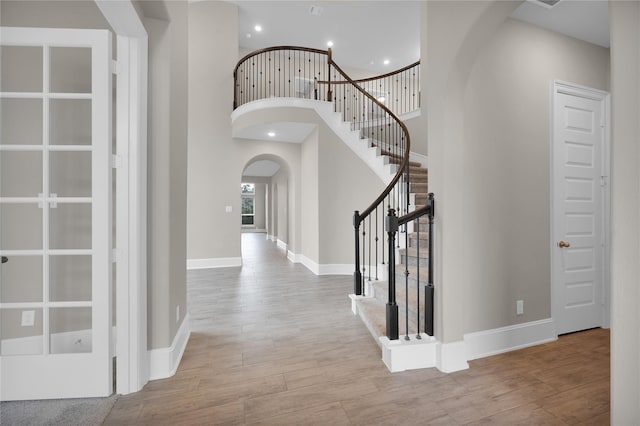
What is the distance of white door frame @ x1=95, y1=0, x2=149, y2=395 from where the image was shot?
1896 mm

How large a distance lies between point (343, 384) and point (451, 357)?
2.84 feet

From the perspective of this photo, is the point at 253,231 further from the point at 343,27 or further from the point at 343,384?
the point at 343,384

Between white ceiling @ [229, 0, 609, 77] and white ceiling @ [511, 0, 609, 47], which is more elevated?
white ceiling @ [229, 0, 609, 77]

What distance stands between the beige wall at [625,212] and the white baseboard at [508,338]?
1322 millimetres

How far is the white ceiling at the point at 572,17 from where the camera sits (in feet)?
8.09

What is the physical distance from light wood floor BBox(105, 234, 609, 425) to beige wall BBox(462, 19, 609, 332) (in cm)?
46

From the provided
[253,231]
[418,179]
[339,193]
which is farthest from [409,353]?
[253,231]

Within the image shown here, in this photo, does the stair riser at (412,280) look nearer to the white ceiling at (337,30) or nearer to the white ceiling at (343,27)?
the white ceiling at (337,30)

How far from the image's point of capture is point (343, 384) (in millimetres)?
1987

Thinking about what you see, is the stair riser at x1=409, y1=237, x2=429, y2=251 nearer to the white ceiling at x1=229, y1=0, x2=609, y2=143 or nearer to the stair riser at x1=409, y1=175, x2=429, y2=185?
the stair riser at x1=409, y1=175, x2=429, y2=185

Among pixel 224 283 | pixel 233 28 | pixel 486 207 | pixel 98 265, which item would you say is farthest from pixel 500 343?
pixel 233 28

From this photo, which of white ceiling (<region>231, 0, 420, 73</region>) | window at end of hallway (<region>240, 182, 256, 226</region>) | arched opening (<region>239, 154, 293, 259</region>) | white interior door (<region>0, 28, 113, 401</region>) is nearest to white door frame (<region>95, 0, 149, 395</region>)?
white interior door (<region>0, 28, 113, 401</region>)

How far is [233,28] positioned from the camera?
21.1 feet

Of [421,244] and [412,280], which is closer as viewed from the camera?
[412,280]
